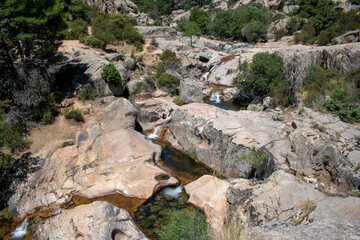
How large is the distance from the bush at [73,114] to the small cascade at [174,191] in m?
8.92

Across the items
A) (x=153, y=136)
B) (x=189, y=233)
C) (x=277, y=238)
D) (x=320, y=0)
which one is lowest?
(x=153, y=136)

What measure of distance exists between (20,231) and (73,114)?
832cm

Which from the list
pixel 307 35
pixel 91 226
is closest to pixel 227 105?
pixel 91 226

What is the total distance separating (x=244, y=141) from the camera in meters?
12.8

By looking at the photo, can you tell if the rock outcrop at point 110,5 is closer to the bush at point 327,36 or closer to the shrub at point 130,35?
the shrub at point 130,35

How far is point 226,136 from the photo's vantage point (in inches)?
534

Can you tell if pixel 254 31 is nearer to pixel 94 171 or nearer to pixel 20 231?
pixel 94 171

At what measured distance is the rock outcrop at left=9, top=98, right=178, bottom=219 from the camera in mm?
11664

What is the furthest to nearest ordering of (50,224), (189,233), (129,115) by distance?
(129,115) < (50,224) < (189,233)

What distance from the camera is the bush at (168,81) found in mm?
24125

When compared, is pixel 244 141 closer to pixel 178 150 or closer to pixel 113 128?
pixel 178 150

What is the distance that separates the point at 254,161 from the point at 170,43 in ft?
99.1

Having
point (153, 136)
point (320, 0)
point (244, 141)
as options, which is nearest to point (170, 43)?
point (153, 136)

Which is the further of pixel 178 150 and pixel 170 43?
→ pixel 170 43
